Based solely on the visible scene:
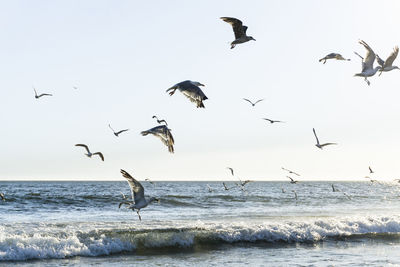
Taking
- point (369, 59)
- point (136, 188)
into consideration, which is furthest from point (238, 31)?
point (136, 188)

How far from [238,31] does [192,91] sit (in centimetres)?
382

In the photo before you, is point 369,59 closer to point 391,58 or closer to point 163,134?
point 391,58

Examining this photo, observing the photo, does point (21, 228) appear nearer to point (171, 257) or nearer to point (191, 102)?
point (171, 257)

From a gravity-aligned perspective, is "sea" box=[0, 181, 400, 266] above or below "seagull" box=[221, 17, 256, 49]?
below

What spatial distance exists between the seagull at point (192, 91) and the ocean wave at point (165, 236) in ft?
28.6

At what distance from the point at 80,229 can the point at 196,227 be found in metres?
4.68

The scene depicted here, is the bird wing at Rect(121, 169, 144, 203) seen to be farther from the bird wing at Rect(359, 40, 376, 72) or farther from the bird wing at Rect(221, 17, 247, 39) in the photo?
the bird wing at Rect(359, 40, 376, 72)

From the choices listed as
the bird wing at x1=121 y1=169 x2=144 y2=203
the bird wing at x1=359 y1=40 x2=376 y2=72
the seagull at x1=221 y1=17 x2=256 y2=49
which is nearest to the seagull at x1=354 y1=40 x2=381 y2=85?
the bird wing at x1=359 y1=40 x2=376 y2=72

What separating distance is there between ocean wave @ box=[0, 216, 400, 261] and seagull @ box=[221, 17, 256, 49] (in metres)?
8.54

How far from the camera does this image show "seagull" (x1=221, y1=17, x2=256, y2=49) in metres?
12.9

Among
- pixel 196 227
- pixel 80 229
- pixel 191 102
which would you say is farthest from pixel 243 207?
pixel 191 102

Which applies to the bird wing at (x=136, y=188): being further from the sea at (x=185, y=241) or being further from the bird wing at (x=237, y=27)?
the bird wing at (x=237, y=27)

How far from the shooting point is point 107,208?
30750 millimetres

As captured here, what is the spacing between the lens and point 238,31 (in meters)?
13.0
